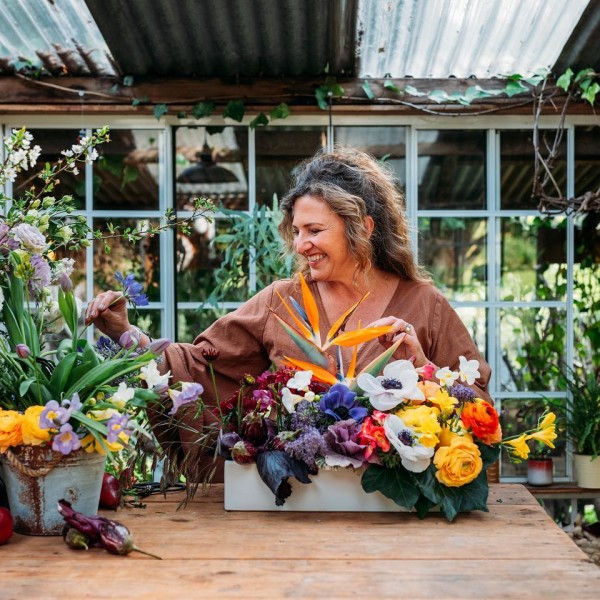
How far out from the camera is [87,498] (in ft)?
4.82

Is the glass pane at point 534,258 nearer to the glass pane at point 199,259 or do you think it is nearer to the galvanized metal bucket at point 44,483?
the glass pane at point 199,259

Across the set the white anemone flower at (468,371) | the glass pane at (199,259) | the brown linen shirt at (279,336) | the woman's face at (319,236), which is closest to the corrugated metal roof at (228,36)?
the glass pane at (199,259)

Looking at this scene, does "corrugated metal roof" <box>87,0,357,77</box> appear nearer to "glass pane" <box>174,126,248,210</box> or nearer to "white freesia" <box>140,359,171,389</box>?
"glass pane" <box>174,126,248,210</box>

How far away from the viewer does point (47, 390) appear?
146 cm

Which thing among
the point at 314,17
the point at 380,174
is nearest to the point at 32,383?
the point at 380,174

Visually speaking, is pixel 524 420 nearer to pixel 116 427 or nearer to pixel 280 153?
pixel 280 153

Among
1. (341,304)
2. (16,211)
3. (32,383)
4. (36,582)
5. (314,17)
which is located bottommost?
(36,582)

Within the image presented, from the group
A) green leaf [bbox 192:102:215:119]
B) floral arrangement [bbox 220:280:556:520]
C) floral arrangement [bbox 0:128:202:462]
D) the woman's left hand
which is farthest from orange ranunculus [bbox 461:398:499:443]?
green leaf [bbox 192:102:215:119]

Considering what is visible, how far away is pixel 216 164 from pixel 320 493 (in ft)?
7.96

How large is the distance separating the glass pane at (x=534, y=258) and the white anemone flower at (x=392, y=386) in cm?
235

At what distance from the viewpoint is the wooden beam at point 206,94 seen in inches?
139

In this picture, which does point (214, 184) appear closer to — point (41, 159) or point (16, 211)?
point (41, 159)

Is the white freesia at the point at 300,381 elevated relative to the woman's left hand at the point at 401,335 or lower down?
lower down

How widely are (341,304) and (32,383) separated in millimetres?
969
